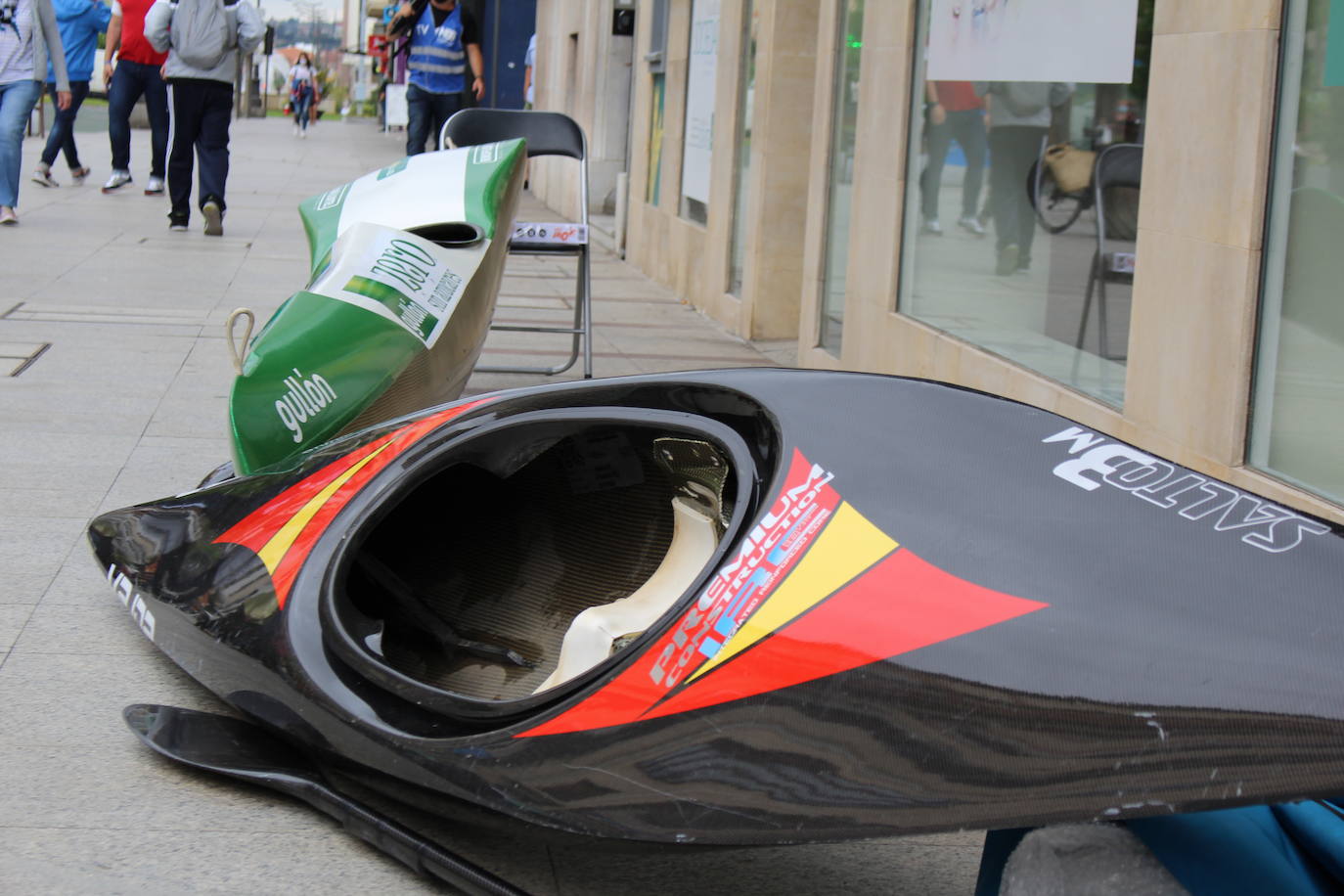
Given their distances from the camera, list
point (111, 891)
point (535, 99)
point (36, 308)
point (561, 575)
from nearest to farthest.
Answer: point (111, 891), point (561, 575), point (36, 308), point (535, 99)

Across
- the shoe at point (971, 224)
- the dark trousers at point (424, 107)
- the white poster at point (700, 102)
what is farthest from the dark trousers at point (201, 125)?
the shoe at point (971, 224)

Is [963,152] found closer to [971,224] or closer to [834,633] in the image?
[971,224]

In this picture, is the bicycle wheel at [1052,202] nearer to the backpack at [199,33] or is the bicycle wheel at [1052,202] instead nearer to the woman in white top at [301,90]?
the backpack at [199,33]

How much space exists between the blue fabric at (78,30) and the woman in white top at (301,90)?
16.2 metres

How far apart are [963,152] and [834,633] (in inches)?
158

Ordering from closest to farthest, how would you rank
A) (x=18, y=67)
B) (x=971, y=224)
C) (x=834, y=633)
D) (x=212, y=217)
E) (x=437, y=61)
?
(x=834, y=633)
(x=971, y=224)
(x=18, y=67)
(x=437, y=61)
(x=212, y=217)

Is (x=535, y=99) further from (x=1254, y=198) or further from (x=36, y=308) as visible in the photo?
(x=1254, y=198)

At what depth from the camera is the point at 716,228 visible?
8688 mm

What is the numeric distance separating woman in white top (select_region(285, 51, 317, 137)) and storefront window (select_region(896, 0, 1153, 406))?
83.8 feet

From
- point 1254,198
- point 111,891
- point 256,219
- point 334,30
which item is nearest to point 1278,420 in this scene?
point 1254,198

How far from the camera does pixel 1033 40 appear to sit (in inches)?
191

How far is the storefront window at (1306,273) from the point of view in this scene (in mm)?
3330

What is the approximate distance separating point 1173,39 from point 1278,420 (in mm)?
1042

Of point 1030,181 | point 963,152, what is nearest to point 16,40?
point 963,152
